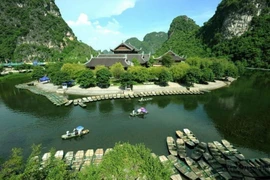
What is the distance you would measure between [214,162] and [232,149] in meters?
4.79

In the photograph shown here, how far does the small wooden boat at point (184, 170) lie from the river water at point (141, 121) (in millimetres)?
3329

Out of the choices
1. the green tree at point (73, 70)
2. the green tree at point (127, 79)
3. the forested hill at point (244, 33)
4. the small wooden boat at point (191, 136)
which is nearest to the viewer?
the small wooden boat at point (191, 136)

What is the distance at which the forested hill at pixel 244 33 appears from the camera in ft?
332

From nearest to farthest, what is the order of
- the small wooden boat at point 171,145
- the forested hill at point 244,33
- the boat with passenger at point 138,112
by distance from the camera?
the small wooden boat at point 171,145
the boat with passenger at point 138,112
the forested hill at point 244,33

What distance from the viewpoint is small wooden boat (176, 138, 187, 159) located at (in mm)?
22609

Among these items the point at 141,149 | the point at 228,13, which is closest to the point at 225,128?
the point at 141,149

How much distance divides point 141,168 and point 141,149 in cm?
213

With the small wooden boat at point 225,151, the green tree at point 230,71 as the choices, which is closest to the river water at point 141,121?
the small wooden boat at point 225,151

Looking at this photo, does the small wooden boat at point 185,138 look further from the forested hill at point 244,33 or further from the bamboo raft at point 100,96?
the forested hill at point 244,33

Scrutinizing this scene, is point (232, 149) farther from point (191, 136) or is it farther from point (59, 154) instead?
point (59, 154)

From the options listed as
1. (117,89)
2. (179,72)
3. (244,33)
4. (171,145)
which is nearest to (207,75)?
(179,72)

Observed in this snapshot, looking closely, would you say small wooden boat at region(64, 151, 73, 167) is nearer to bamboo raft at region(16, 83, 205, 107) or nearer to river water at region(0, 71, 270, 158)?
river water at region(0, 71, 270, 158)

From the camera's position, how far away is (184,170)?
19.9 m

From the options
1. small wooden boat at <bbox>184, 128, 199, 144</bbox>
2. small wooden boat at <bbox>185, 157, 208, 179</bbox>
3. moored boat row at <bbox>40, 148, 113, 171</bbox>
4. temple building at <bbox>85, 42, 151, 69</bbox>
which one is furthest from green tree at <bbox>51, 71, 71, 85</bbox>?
small wooden boat at <bbox>185, 157, 208, 179</bbox>
